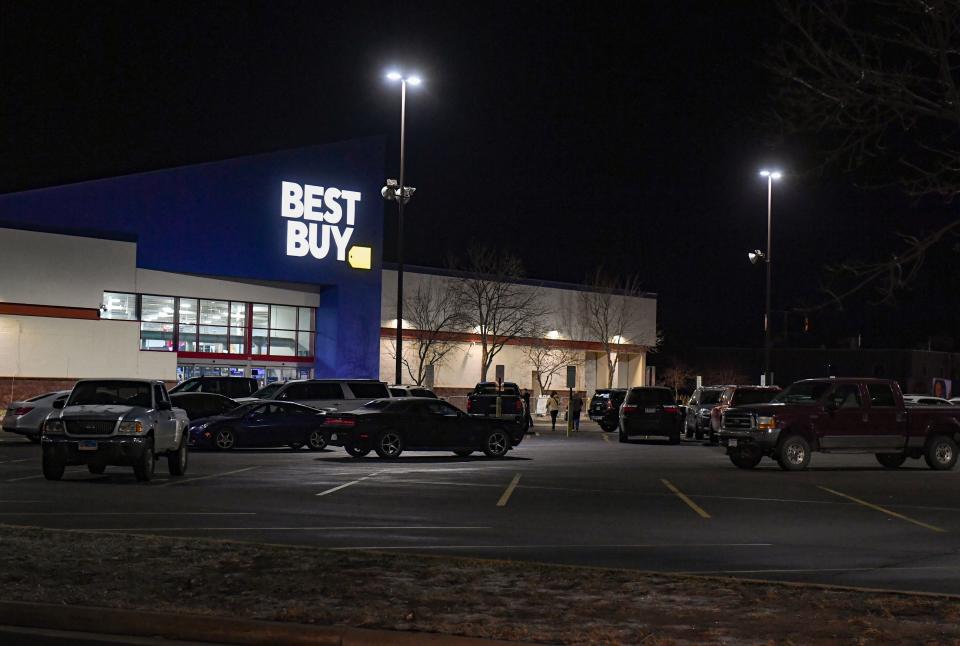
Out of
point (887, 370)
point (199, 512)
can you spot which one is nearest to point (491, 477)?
point (199, 512)

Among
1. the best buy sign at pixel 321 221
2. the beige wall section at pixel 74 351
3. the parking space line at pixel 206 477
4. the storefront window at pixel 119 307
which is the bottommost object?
the parking space line at pixel 206 477

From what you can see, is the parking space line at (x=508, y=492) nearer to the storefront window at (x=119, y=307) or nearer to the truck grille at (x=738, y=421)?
the truck grille at (x=738, y=421)

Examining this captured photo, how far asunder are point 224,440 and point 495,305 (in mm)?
38358

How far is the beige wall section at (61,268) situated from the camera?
47031mm

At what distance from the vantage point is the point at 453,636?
864cm

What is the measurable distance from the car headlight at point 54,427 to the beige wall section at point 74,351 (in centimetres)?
2680

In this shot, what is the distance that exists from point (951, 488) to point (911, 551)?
9.88 metres

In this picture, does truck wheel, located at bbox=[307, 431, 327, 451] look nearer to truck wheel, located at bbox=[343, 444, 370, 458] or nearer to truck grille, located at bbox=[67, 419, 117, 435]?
truck wheel, located at bbox=[343, 444, 370, 458]

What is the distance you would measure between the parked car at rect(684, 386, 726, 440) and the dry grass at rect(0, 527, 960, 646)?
30.5m

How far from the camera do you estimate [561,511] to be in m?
17.9

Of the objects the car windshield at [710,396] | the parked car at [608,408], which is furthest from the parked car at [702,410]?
the parked car at [608,408]

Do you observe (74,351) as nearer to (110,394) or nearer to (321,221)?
(321,221)

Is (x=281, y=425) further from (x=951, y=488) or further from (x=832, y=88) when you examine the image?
(x=832, y=88)

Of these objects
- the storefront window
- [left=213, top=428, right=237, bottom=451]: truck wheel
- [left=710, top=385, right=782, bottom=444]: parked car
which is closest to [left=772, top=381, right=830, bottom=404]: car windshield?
[left=710, top=385, right=782, bottom=444]: parked car
